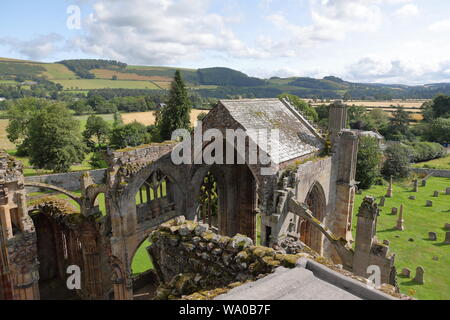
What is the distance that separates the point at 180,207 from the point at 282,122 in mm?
6671

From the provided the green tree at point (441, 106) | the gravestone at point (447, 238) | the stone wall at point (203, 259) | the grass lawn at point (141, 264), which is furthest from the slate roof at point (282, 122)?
the green tree at point (441, 106)

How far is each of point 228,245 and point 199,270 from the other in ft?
2.90

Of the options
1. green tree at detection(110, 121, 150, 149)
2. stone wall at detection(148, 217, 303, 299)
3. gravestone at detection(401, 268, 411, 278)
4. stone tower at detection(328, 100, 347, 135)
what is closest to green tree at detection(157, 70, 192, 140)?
green tree at detection(110, 121, 150, 149)

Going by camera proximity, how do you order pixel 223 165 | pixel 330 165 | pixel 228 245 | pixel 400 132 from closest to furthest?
pixel 228 245 → pixel 330 165 → pixel 223 165 → pixel 400 132

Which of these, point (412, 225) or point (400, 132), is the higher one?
point (400, 132)

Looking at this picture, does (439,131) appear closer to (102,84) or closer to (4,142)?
(4,142)

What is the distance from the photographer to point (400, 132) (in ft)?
241

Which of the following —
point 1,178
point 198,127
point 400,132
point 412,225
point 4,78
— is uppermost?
point 4,78

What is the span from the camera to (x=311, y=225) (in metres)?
15.7

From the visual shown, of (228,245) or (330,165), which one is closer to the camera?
(228,245)

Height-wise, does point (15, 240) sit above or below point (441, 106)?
below

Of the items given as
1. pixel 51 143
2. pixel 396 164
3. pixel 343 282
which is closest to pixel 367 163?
pixel 396 164
